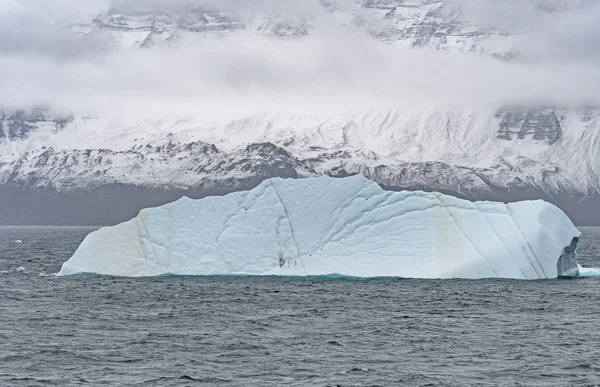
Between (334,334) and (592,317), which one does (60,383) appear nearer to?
(334,334)

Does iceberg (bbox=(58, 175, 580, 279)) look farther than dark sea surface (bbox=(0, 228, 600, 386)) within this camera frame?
Yes

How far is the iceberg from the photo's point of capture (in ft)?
171

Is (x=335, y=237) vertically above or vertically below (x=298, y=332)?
above

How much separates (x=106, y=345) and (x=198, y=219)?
763 inches

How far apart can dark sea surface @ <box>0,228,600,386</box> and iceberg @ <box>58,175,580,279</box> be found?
1.05 metres

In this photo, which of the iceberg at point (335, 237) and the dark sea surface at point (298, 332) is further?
the iceberg at point (335, 237)

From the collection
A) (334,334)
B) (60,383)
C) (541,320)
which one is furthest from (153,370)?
(541,320)

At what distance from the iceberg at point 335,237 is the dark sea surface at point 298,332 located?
41.3 inches

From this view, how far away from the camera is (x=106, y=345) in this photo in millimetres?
34500

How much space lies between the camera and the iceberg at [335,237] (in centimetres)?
5216

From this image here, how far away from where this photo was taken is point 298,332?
123 ft

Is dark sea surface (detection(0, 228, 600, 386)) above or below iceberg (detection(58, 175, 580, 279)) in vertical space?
below

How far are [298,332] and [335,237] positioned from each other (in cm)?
1589

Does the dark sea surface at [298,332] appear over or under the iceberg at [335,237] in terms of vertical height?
under
